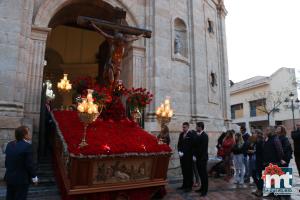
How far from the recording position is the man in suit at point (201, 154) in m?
6.77

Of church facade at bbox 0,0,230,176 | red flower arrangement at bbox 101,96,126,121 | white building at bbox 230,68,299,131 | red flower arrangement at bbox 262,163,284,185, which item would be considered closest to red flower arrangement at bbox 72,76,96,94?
red flower arrangement at bbox 101,96,126,121

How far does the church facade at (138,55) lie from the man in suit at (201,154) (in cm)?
348

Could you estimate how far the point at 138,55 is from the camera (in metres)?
10.8

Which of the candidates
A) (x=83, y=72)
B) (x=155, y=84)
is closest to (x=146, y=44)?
(x=155, y=84)

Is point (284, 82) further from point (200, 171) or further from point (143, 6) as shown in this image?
point (200, 171)

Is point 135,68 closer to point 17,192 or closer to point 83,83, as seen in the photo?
point 83,83

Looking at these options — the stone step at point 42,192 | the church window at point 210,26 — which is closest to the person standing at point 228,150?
the stone step at point 42,192

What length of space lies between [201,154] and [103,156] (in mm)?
2764

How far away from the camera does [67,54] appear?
17.3m

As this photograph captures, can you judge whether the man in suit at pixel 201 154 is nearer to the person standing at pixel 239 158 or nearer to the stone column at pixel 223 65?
the person standing at pixel 239 158

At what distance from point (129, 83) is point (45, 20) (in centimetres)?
378

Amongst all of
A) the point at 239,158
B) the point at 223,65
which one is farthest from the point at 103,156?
the point at 223,65

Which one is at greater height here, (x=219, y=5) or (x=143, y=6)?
(x=219, y=5)

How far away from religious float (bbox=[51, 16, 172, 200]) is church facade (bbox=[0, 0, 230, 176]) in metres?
1.79
